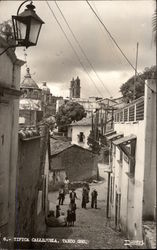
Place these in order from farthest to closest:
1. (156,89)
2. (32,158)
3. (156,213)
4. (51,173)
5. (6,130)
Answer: (51,173) < (32,158) < (6,130) < (156,89) < (156,213)

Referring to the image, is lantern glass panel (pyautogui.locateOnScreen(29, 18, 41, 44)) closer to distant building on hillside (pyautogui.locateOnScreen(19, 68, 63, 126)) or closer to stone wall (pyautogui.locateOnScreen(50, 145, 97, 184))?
distant building on hillside (pyautogui.locateOnScreen(19, 68, 63, 126))

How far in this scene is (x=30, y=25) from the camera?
4949mm

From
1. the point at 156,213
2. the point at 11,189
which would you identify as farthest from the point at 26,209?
the point at 156,213

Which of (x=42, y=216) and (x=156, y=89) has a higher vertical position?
(x=156, y=89)

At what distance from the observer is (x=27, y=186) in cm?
913

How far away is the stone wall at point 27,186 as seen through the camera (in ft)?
26.6

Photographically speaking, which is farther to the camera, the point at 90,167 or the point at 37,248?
the point at 90,167

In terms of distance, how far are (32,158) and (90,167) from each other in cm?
628

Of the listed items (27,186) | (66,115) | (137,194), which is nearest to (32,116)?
(66,115)

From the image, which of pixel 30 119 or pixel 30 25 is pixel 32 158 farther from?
pixel 30 25

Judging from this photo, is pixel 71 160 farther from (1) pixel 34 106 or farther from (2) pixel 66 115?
(1) pixel 34 106

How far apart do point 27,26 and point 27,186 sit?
5.24 m

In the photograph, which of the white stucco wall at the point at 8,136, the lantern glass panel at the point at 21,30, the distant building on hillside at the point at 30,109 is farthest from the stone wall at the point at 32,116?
the lantern glass panel at the point at 21,30

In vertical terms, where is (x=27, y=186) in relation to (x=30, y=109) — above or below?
below
